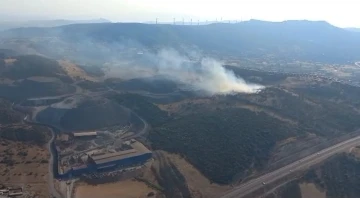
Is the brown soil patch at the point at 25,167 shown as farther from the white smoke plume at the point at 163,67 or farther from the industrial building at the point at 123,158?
the white smoke plume at the point at 163,67

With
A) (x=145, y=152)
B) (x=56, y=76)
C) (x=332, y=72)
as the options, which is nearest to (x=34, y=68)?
(x=56, y=76)

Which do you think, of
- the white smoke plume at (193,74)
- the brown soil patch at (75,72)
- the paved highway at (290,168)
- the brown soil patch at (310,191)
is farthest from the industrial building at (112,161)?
the brown soil patch at (75,72)

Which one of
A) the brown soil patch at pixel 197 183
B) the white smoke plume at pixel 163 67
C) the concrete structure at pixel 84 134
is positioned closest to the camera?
the brown soil patch at pixel 197 183

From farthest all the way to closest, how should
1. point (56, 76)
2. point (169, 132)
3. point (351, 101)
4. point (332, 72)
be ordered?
point (332, 72) < point (56, 76) < point (351, 101) < point (169, 132)

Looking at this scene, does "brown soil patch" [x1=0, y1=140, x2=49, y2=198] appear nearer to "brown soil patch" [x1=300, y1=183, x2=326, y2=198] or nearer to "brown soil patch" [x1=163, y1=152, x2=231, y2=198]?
"brown soil patch" [x1=163, y1=152, x2=231, y2=198]

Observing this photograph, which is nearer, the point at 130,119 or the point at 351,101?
the point at 130,119

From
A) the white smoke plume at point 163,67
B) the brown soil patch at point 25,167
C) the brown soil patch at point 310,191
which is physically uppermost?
the white smoke plume at point 163,67

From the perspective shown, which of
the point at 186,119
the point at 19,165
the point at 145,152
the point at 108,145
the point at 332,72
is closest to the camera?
the point at 19,165

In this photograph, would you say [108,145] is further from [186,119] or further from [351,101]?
[351,101]

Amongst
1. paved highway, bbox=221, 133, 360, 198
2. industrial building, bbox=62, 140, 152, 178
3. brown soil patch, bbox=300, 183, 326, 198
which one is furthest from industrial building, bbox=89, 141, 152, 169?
brown soil patch, bbox=300, 183, 326, 198
